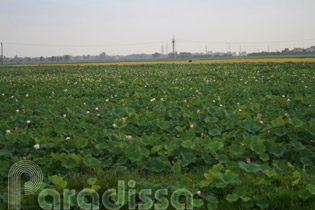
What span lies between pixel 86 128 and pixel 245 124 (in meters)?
2.69

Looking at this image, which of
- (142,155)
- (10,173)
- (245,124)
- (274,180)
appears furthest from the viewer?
(245,124)

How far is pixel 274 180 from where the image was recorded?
104 inches

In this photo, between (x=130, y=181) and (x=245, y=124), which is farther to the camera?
(x=245, y=124)

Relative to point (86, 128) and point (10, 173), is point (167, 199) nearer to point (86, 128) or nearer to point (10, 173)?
point (10, 173)

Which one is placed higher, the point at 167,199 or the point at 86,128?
the point at 86,128

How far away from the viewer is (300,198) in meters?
2.28

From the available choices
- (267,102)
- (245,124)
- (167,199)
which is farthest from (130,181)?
(267,102)

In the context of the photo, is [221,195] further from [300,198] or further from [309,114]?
[309,114]

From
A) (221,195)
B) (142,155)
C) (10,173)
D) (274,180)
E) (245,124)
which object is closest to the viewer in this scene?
(221,195)

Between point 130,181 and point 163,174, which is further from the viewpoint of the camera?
point 163,174

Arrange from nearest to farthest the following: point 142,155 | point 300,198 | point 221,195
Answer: point 300,198, point 221,195, point 142,155

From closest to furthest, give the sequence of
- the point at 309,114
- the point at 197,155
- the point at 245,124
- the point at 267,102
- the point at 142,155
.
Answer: the point at 142,155 < the point at 197,155 < the point at 245,124 < the point at 309,114 < the point at 267,102

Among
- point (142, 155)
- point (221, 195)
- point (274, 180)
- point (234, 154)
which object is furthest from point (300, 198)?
point (142, 155)

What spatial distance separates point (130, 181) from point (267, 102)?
5037mm
